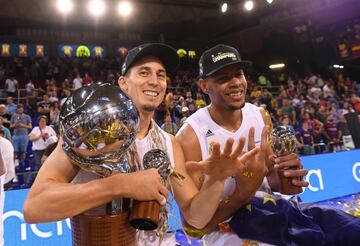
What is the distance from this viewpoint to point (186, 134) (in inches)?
86.7

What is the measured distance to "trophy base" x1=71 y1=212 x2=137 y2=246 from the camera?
993 mm

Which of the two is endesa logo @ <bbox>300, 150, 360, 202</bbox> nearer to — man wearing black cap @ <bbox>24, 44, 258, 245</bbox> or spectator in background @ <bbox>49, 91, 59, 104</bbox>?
man wearing black cap @ <bbox>24, 44, 258, 245</bbox>

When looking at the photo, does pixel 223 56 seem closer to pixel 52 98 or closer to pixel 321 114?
pixel 52 98

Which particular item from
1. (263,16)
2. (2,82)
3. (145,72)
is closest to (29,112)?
(2,82)

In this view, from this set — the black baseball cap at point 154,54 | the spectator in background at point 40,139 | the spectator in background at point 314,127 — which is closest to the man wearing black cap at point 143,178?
the black baseball cap at point 154,54

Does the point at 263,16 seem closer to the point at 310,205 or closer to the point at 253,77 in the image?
the point at 253,77

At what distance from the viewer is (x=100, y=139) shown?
1.00m

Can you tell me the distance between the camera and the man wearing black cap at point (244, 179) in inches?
54.5

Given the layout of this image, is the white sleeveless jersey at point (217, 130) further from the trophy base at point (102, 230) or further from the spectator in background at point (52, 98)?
the spectator in background at point (52, 98)

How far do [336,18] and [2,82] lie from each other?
647 inches

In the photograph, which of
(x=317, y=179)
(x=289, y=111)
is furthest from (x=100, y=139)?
(x=289, y=111)

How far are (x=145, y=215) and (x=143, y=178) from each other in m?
0.11

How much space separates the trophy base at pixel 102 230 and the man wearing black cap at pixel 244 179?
1.43 ft

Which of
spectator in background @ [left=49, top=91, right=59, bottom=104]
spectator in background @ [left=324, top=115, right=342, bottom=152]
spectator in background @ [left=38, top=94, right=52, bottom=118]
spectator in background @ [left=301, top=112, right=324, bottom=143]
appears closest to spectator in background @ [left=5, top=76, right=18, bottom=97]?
spectator in background @ [left=49, top=91, right=59, bottom=104]
